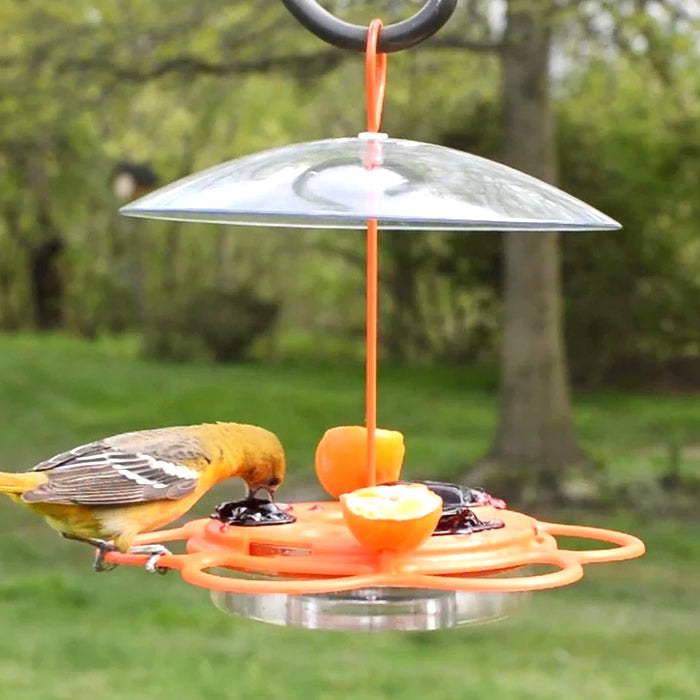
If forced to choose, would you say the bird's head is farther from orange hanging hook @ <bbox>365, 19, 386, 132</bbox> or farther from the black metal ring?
the black metal ring

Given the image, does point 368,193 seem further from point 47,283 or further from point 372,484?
point 47,283

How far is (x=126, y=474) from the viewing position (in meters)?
2.91

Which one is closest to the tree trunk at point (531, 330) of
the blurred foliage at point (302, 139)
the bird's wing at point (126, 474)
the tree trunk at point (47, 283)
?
the blurred foliage at point (302, 139)

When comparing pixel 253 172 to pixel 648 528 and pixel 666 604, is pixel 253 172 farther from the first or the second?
pixel 648 528

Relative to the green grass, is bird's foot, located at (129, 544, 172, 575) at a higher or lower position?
higher

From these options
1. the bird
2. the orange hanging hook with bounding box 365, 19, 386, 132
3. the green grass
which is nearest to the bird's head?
the bird

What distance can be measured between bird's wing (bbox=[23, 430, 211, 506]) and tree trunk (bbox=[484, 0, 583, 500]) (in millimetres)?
7896

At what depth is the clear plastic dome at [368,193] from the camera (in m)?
2.30

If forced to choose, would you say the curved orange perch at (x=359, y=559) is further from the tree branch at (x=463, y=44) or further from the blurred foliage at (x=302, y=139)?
the tree branch at (x=463, y=44)

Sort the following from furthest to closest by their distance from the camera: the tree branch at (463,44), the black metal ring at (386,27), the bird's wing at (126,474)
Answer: the tree branch at (463,44)
the bird's wing at (126,474)
the black metal ring at (386,27)

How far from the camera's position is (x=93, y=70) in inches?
418

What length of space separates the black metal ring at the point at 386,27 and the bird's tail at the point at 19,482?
3.60ft

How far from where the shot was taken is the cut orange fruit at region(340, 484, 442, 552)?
93.6 inches

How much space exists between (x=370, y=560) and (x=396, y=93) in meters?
12.5
